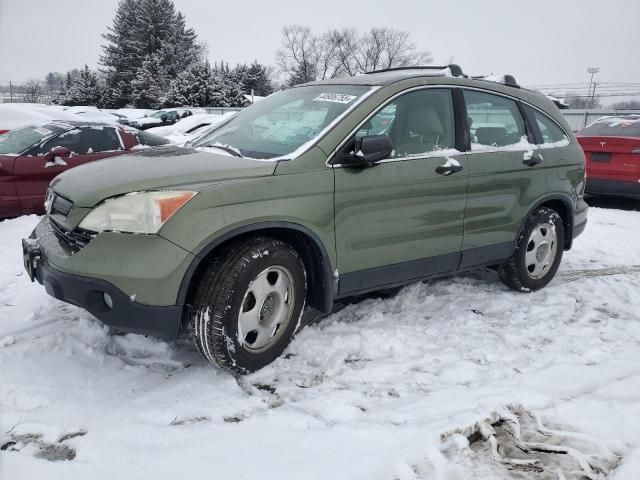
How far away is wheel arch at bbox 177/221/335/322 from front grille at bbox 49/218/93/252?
573mm

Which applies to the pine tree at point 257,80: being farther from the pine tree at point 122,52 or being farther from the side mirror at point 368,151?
the side mirror at point 368,151

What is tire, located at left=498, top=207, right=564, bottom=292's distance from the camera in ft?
14.3

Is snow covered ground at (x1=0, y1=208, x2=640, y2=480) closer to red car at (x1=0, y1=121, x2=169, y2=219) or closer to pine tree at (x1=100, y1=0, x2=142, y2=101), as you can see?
red car at (x1=0, y1=121, x2=169, y2=219)

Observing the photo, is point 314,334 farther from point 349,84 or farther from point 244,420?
point 349,84

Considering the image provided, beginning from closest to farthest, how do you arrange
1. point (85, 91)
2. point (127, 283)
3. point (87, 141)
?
point (127, 283) < point (87, 141) < point (85, 91)

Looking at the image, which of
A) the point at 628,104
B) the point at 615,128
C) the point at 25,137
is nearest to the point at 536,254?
the point at 615,128

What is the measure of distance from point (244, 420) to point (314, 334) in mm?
1040

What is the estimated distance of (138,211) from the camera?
103 inches

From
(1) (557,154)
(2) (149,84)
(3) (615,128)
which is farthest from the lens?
(2) (149,84)

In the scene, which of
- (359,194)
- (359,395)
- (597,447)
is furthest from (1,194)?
(597,447)

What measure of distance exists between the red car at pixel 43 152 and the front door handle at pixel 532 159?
5.48 m

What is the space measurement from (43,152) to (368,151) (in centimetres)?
525

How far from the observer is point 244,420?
2.53m

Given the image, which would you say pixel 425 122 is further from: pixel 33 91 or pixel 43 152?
pixel 33 91
